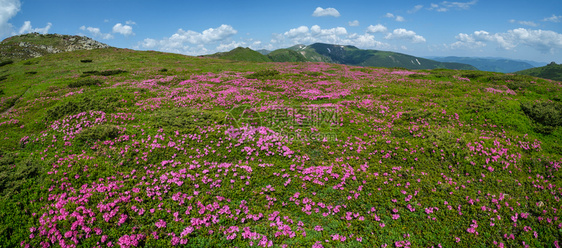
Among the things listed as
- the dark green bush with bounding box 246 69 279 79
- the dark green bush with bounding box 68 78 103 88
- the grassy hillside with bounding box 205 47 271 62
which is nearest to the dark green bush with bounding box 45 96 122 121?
the dark green bush with bounding box 68 78 103 88

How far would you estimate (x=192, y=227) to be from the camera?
7.18 metres

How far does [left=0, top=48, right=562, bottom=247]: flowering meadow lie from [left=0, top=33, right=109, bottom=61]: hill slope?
91.0 meters

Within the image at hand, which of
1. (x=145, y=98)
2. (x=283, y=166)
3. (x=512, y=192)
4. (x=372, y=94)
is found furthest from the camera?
(x=372, y=94)

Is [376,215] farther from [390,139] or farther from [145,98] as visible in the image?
[145,98]

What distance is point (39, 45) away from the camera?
81.6 m

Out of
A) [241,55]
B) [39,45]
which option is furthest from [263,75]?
[241,55]

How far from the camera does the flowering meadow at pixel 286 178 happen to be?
7.02 metres

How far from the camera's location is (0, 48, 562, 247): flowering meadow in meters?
7.02

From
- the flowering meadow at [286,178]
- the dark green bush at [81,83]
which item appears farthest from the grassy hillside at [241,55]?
the flowering meadow at [286,178]

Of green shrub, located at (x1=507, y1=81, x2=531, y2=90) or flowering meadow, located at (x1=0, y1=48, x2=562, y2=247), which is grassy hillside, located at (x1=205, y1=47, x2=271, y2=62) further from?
flowering meadow, located at (x1=0, y1=48, x2=562, y2=247)

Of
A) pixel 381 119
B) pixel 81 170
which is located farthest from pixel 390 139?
pixel 81 170

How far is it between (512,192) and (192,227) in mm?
12294

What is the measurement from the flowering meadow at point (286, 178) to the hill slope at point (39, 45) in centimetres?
9100

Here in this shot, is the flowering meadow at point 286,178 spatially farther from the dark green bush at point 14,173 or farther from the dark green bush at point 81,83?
the dark green bush at point 81,83
